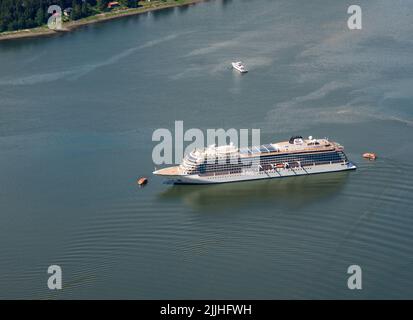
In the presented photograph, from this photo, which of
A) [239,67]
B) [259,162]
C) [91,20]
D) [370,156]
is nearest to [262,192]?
[259,162]

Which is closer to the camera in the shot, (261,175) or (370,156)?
(261,175)

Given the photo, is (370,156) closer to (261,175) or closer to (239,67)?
(261,175)

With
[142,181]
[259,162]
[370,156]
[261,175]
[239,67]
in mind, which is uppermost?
[239,67]

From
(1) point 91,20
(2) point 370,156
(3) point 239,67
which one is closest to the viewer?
(2) point 370,156

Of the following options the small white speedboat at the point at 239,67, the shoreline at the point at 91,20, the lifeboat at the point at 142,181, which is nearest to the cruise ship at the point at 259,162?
the lifeboat at the point at 142,181

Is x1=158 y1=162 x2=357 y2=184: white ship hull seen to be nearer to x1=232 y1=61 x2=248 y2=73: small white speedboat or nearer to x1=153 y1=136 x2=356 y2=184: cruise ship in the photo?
x1=153 y1=136 x2=356 y2=184: cruise ship

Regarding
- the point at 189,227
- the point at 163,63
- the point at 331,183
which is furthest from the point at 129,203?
the point at 163,63
